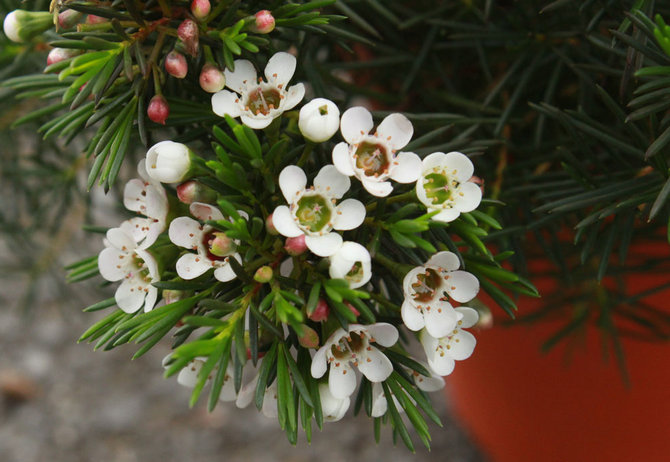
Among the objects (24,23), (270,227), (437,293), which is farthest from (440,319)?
(24,23)

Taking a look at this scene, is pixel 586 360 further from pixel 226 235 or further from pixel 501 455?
pixel 226 235

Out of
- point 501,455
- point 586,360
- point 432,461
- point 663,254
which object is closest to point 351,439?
point 432,461

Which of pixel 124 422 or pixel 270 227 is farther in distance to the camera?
pixel 124 422

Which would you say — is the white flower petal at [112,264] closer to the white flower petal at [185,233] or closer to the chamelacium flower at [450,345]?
the white flower petal at [185,233]

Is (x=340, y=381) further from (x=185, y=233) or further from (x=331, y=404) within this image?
(x=185, y=233)

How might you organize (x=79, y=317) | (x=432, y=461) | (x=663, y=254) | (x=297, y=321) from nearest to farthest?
1. (x=297, y=321)
2. (x=663, y=254)
3. (x=432, y=461)
4. (x=79, y=317)

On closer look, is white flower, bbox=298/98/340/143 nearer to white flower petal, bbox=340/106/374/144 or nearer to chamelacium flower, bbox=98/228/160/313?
white flower petal, bbox=340/106/374/144

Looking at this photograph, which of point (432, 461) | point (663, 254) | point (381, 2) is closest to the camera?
point (381, 2)
